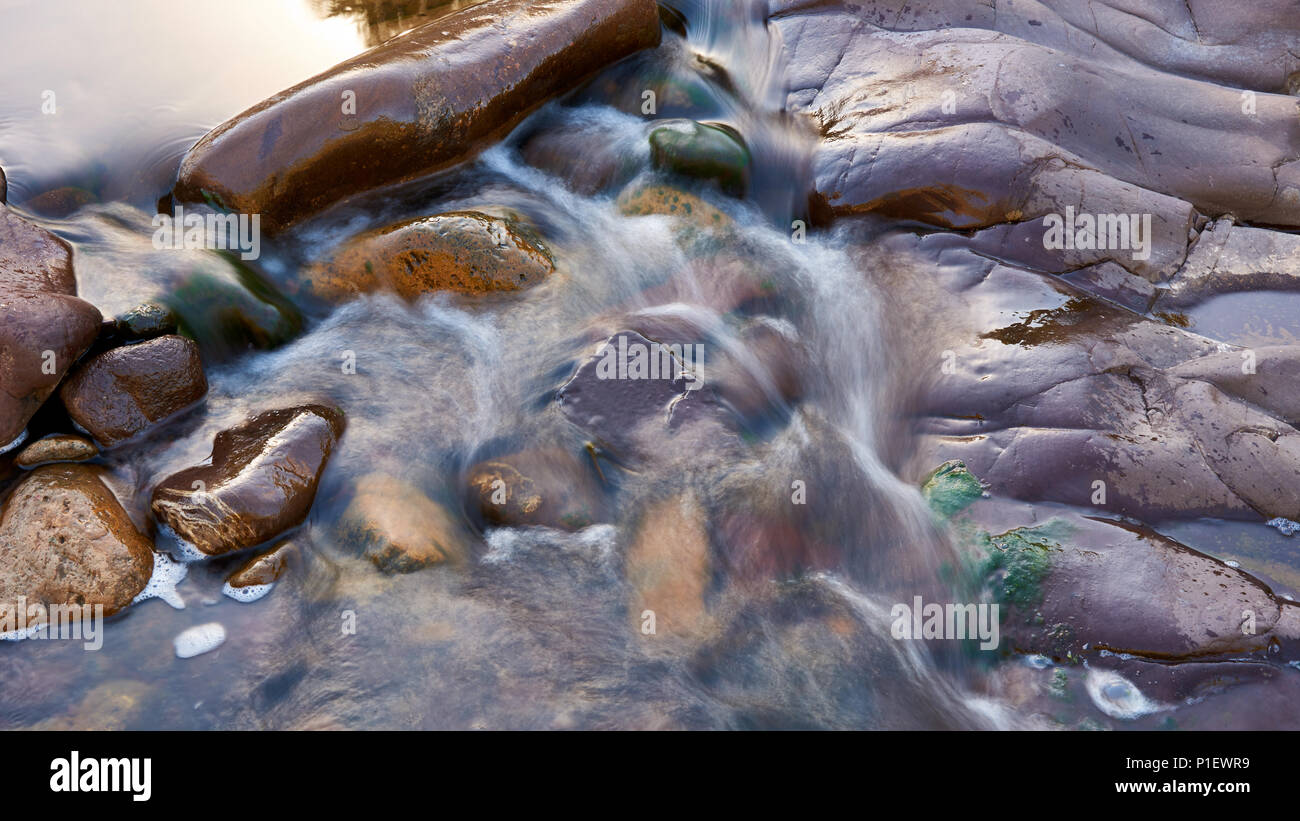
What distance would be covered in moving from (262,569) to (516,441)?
1.55m

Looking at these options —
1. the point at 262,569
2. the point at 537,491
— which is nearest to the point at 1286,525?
the point at 537,491

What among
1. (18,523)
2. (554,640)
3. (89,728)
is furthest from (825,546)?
(18,523)

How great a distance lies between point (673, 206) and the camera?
666 centimetres

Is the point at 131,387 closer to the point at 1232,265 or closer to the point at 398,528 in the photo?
the point at 398,528

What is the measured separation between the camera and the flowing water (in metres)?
4.15

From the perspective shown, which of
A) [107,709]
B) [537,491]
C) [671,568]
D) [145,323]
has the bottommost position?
[107,709]

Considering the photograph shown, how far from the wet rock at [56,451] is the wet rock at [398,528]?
1.57 m

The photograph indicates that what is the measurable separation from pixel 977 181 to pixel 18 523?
6.44m

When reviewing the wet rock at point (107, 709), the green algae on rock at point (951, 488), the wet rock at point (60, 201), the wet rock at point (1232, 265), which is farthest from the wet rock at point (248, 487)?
the wet rock at point (1232, 265)

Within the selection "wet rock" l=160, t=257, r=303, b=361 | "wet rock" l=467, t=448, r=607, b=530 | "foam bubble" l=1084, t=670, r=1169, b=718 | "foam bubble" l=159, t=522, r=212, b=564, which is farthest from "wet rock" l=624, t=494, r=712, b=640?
"wet rock" l=160, t=257, r=303, b=361

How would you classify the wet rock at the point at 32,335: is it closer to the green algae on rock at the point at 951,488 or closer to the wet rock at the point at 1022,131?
the green algae on rock at the point at 951,488

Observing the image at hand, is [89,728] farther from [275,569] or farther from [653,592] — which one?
[653,592]

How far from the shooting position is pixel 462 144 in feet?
22.5

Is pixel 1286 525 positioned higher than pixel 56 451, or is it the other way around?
pixel 56 451
